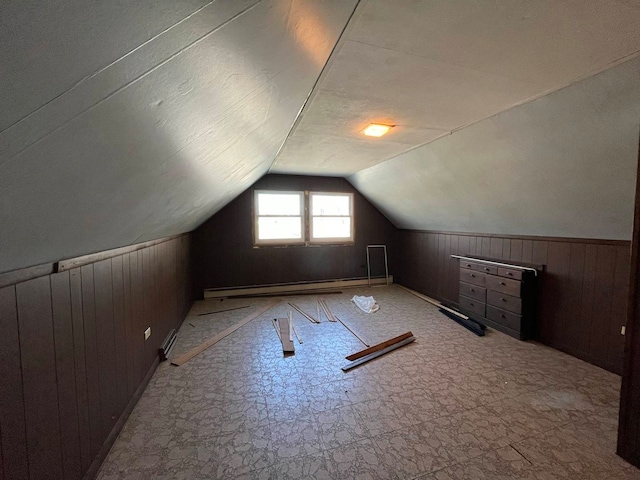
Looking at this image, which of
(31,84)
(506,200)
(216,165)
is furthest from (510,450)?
(216,165)

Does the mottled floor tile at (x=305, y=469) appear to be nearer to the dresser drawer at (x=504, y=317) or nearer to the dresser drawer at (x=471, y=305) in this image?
the dresser drawer at (x=504, y=317)

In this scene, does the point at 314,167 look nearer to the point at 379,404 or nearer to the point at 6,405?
the point at 379,404

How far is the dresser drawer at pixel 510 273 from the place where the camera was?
9.90 feet

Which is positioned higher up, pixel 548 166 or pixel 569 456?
pixel 548 166

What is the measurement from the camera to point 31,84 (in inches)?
19.2

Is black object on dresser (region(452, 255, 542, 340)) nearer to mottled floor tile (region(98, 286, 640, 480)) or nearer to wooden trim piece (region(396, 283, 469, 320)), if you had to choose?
wooden trim piece (region(396, 283, 469, 320))

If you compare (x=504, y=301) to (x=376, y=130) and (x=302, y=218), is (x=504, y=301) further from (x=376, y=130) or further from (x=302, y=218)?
(x=302, y=218)

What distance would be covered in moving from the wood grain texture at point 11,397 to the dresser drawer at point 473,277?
4.18m

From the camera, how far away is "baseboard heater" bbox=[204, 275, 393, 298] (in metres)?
4.81

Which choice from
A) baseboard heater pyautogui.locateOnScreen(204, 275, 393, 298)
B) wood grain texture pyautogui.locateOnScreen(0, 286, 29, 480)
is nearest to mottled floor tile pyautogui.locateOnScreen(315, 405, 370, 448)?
wood grain texture pyautogui.locateOnScreen(0, 286, 29, 480)

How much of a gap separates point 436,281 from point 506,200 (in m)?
2.13

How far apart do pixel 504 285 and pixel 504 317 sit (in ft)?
1.30

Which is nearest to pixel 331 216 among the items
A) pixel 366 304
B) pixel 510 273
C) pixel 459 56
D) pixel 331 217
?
pixel 331 217

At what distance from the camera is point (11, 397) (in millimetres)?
956
